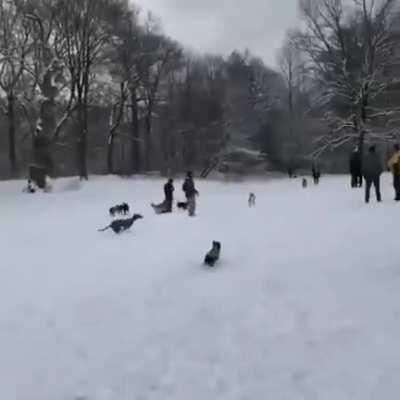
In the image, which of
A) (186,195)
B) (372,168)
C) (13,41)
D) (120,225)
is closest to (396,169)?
(372,168)

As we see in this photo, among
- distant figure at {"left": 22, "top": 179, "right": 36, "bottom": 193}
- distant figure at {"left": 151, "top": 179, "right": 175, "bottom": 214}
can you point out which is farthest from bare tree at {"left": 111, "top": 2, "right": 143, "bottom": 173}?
distant figure at {"left": 151, "top": 179, "right": 175, "bottom": 214}

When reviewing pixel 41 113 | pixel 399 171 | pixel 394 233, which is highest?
pixel 41 113

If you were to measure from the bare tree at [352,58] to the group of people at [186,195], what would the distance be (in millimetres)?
22227

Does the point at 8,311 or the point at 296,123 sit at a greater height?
the point at 296,123

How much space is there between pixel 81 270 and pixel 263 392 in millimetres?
6584

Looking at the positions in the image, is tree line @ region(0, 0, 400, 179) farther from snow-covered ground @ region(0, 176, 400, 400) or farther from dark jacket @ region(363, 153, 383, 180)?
snow-covered ground @ region(0, 176, 400, 400)

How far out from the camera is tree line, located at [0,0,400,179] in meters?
41.5

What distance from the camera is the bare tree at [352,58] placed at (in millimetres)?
43000

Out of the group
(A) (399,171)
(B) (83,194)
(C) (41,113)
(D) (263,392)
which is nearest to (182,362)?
(D) (263,392)

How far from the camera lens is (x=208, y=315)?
8.61 meters

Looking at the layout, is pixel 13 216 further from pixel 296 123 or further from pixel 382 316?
pixel 296 123

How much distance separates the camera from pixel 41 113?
40.3 metres

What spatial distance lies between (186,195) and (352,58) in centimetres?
2788

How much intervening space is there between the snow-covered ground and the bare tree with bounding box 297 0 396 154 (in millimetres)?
28273
